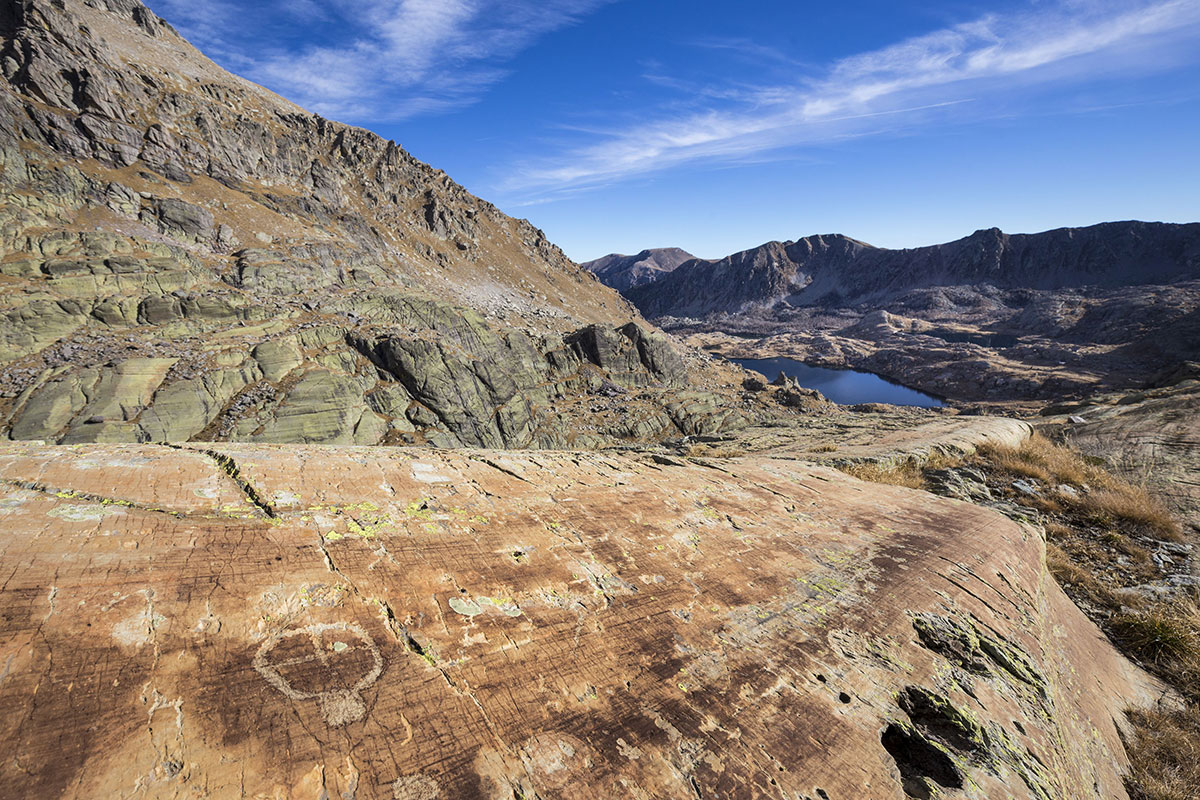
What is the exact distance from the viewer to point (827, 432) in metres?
24.8

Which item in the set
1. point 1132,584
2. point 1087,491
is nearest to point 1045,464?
point 1087,491

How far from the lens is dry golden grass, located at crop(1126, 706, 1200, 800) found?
173 inches

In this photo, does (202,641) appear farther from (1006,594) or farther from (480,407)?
(480,407)

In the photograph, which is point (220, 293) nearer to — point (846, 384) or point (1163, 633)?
point (1163, 633)

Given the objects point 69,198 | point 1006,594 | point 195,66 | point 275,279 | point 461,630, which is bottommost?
point 1006,594

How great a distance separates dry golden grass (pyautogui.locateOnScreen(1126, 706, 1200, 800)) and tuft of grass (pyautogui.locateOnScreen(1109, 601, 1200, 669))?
3.45 ft

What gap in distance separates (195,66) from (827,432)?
10260cm

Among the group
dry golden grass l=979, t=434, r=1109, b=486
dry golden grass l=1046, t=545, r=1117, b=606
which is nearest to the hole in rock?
dry golden grass l=1046, t=545, r=1117, b=606

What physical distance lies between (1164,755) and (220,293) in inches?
2024

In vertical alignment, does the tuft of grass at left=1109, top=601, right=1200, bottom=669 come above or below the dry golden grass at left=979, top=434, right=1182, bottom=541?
below

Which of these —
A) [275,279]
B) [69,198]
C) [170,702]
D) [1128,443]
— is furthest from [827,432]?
[69,198]

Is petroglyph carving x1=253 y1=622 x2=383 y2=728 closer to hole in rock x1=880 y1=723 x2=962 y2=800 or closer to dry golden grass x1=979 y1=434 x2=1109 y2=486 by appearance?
hole in rock x1=880 y1=723 x2=962 y2=800

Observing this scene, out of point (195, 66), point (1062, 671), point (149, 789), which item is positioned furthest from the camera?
point (195, 66)

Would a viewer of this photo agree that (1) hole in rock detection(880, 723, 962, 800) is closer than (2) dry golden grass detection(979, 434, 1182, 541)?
Yes
